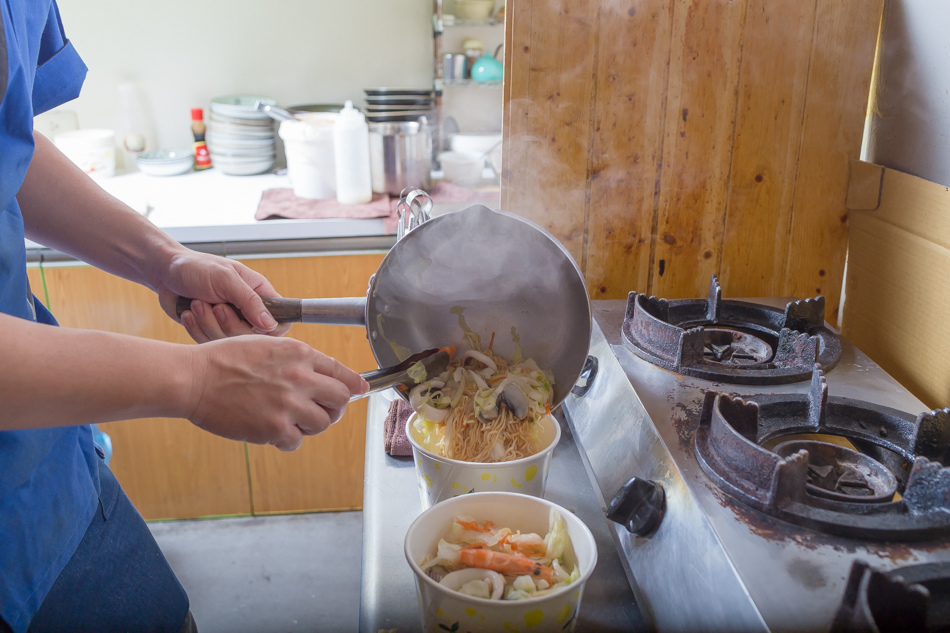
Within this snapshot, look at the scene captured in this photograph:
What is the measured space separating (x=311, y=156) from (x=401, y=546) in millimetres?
1915

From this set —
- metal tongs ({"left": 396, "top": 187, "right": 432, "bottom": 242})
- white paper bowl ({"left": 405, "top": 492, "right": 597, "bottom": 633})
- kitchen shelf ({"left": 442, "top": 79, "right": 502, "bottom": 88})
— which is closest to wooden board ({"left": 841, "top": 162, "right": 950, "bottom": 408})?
white paper bowl ({"left": 405, "top": 492, "right": 597, "bottom": 633})

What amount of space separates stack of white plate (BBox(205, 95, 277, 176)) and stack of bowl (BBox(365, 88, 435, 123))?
50 centimetres

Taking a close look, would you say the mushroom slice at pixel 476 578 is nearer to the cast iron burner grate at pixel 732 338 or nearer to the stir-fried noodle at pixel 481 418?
the stir-fried noodle at pixel 481 418

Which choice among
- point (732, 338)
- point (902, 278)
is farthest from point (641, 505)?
point (902, 278)

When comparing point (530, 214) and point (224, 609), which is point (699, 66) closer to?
point (530, 214)

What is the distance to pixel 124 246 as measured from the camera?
1184 mm

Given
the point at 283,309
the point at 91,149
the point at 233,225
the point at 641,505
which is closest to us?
the point at 641,505

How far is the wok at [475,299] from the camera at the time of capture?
3.50 ft

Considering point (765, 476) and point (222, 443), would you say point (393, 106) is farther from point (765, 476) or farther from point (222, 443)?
point (765, 476)

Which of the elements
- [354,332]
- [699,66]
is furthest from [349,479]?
[699,66]

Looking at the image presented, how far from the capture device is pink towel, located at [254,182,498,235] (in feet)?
7.77

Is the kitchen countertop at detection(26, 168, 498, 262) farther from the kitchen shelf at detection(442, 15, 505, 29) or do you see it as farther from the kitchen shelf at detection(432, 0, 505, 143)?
the kitchen shelf at detection(442, 15, 505, 29)

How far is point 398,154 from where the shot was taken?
101 inches

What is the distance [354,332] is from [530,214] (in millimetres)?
1211
